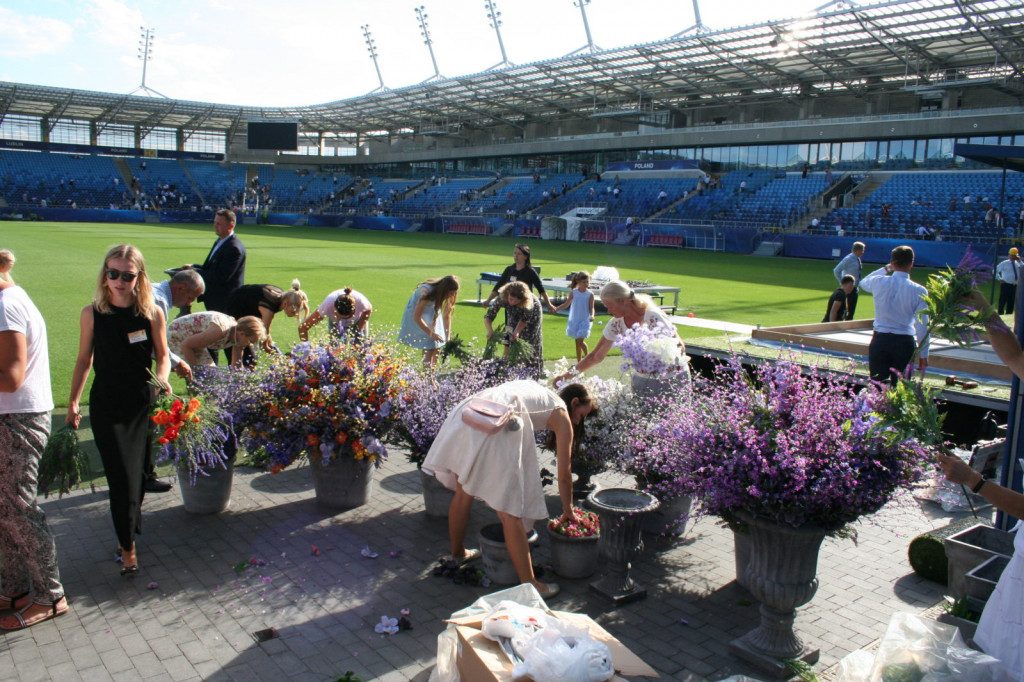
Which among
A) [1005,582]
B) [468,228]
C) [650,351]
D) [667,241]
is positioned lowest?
[1005,582]

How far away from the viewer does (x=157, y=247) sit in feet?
103

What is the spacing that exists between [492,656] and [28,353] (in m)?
2.96

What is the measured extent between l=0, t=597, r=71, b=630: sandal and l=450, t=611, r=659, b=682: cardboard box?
2407 mm

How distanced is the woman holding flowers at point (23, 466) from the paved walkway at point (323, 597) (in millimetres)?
213

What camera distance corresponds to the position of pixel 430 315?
877cm

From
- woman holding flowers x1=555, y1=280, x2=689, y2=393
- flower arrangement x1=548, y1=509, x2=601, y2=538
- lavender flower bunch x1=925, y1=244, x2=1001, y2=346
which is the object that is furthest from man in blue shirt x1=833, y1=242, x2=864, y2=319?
flower arrangement x1=548, y1=509, x2=601, y2=538

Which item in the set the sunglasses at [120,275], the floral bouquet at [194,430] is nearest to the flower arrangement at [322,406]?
the floral bouquet at [194,430]

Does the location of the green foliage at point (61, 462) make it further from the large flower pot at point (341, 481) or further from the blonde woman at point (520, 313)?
the blonde woman at point (520, 313)

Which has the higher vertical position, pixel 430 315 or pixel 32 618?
pixel 430 315

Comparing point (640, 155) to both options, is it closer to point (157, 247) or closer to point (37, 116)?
point (157, 247)

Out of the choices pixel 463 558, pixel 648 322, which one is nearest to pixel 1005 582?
pixel 463 558

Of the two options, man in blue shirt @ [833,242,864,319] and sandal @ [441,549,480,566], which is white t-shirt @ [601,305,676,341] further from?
man in blue shirt @ [833,242,864,319]

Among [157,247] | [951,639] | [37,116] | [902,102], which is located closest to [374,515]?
[951,639]

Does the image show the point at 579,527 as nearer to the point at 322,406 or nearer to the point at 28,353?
the point at 322,406
